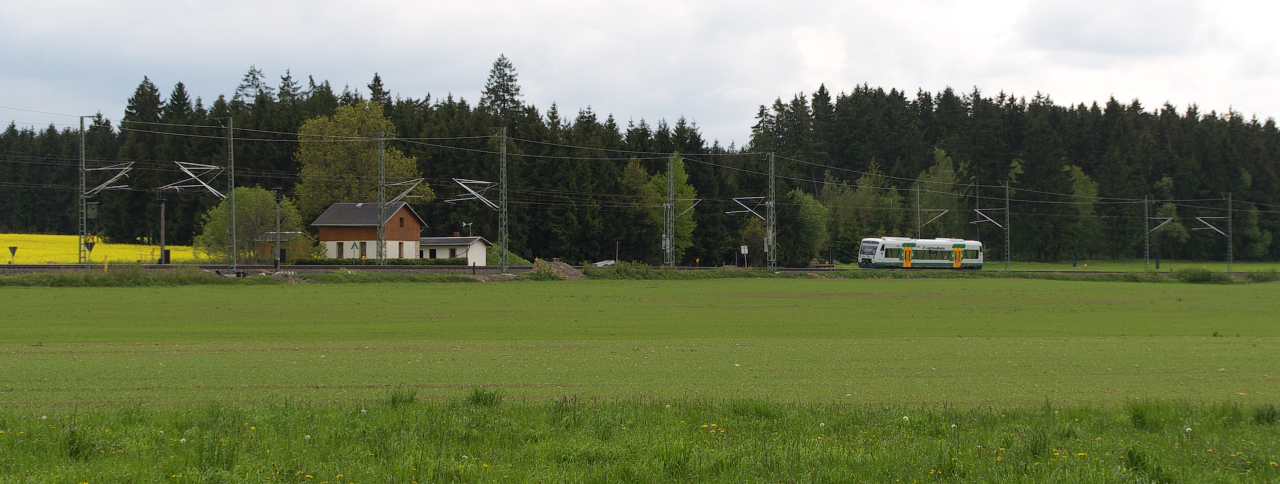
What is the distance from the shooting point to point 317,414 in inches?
406

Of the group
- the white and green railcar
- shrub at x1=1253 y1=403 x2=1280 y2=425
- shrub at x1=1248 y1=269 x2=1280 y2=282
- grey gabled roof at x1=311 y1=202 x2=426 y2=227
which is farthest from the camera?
the white and green railcar

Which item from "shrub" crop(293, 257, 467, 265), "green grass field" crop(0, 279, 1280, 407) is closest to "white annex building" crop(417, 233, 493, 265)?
"shrub" crop(293, 257, 467, 265)

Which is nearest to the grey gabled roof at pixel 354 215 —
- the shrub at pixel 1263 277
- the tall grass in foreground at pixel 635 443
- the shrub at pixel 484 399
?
the shrub at pixel 484 399

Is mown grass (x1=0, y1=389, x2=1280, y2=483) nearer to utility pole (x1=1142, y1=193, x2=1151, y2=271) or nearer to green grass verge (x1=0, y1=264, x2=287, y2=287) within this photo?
green grass verge (x1=0, y1=264, x2=287, y2=287)

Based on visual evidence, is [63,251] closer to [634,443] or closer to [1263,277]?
[634,443]

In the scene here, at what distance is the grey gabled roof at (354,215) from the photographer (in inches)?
3233

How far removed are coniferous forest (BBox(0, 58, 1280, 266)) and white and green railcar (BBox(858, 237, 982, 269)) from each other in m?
3.53

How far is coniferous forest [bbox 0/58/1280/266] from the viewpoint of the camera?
333ft

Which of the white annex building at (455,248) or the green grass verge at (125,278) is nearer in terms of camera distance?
the green grass verge at (125,278)

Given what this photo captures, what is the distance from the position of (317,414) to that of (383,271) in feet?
162

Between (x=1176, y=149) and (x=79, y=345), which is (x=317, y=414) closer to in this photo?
(x=79, y=345)

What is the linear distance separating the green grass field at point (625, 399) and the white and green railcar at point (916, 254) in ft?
185

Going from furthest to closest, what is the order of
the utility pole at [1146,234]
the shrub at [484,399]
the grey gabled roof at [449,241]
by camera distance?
the utility pole at [1146,234] < the grey gabled roof at [449,241] < the shrub at [484,399]

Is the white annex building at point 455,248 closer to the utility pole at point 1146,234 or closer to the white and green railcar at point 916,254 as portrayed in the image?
the white and green railcar at point 916,254
